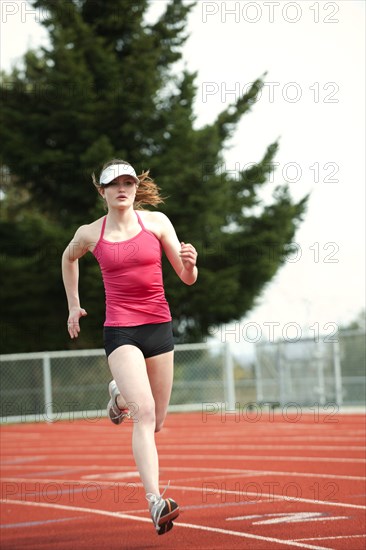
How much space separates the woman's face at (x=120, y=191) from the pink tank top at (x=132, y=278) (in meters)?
0.20

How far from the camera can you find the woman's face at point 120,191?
20.9 feet

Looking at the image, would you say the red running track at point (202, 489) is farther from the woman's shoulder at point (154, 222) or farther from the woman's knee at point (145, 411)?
the woman's shoulder at point (154, 222)

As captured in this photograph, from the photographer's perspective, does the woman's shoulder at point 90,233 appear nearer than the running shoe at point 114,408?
Yes

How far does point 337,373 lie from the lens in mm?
25312

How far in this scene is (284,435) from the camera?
17.6 meters

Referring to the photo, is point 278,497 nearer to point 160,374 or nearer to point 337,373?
point 160,374

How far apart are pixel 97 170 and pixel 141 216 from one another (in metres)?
24.6

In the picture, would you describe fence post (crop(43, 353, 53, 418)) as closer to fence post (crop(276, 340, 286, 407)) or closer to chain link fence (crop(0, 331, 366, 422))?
chain link fence (crop(0, 331, 366, 422))

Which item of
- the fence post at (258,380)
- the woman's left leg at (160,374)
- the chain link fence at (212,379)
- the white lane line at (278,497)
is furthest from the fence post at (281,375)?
the woman's left leg at (160,374)

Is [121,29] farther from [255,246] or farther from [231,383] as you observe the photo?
[231,383]

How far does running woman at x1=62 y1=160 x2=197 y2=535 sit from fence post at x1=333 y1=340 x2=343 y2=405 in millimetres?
19109

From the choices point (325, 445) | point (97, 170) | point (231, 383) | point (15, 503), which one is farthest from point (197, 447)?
point (97, 170)

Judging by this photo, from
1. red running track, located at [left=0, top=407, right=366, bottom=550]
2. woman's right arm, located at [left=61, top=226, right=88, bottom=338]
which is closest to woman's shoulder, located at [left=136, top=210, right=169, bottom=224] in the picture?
woman's right arm, located at [left=61, top=226, right=88, bottom=338]

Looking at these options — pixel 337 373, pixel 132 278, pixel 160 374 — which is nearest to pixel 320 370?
pixel 337 373
